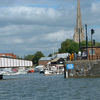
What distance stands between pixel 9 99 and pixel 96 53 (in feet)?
232

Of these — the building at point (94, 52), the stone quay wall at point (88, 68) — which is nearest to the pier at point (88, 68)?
the stone quay wall at point (88, 68)

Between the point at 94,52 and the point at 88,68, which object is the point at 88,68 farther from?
the point at 94,52

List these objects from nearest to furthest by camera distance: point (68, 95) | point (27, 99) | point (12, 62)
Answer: point (27, 99)
point (68, 95)
point (12, 62)

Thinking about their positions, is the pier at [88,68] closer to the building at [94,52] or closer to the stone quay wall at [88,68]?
the stone quay wall at [88,68]

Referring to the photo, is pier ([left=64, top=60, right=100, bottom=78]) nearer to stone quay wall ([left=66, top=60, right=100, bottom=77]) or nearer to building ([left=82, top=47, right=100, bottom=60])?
stone quay wall ([left=66, top=60, right=100, bottom=77])

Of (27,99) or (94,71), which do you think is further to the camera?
(94,71)

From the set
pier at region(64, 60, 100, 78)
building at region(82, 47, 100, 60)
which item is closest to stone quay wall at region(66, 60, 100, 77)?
pier at region(64, 60, 100, 78)

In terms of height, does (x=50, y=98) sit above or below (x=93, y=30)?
below

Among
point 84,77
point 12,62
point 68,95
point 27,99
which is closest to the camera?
point 27,99

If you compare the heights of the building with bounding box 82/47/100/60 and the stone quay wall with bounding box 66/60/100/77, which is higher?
the building with bounding box 82/47/100/60

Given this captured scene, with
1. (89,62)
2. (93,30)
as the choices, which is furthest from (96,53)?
(89,62)

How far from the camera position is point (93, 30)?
454 ft

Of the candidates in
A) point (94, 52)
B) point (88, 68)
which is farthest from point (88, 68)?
point (94, 52)

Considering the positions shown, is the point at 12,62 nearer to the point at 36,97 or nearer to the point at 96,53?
the point at 96,53
